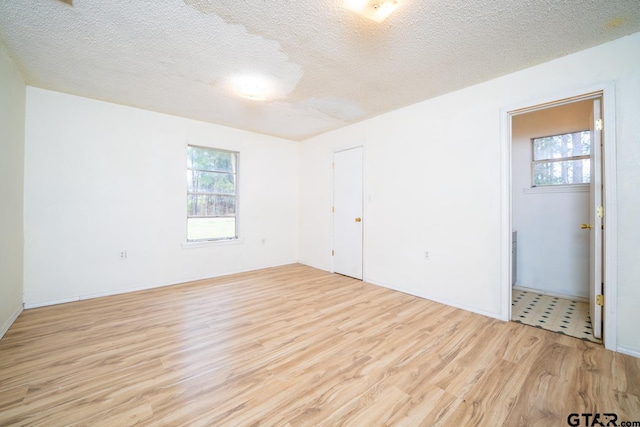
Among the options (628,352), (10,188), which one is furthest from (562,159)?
(10,188)

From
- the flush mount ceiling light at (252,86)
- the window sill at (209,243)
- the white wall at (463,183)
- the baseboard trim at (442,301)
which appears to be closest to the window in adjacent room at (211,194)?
the window sill at (209,243)

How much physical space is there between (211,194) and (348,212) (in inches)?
96.6

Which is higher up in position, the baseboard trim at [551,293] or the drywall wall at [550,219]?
the drywall wall at [550,219]

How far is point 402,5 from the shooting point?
173 centimetres

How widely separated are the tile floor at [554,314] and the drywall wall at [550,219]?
1.05ft

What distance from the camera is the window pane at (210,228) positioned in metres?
4.27

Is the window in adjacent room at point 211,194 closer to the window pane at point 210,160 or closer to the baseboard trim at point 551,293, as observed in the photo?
the window pane at point 210,160

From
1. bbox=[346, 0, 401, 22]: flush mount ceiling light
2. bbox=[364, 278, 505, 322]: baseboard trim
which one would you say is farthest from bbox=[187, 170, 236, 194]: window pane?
bbox=[346, 0, 401, 22]: flush mount ceiling light

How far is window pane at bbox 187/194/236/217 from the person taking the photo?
168 inches

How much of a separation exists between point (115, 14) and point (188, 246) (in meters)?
3.10

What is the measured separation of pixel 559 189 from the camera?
352 centimetres

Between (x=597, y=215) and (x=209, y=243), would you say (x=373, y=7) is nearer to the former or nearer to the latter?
(x=597, y=215)

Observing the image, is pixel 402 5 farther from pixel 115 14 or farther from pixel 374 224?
pixel 374 224

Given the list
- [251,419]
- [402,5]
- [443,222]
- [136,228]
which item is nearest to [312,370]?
[251,419]
